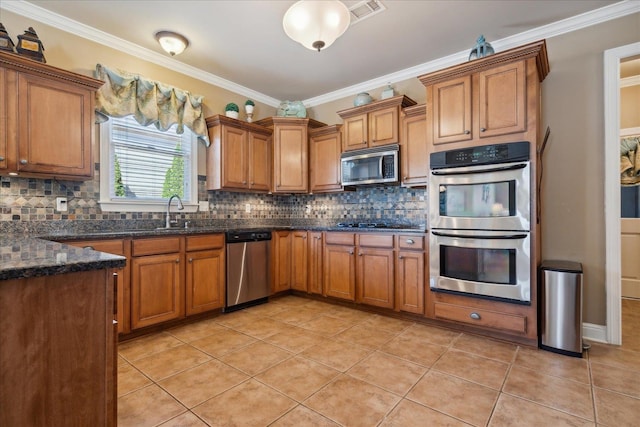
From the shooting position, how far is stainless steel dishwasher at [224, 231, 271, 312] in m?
3.42

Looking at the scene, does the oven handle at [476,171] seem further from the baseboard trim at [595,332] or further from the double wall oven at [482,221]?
the baseboard trim at [595,332]

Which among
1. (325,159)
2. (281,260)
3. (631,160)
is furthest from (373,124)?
(631,160)

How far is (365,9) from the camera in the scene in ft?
8.66

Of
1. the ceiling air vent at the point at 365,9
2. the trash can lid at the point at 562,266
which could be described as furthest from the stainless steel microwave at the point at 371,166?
the trash can lid at the point at 562,266

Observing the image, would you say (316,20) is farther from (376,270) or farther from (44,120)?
(376,270)

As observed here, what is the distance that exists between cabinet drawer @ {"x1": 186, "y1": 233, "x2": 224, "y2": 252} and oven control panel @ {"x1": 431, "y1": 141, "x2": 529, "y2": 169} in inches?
89.9

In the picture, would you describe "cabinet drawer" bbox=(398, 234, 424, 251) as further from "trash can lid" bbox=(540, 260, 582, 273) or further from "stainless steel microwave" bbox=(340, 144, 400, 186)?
"trash can lid" bbox=(540, 260, 582, 273)

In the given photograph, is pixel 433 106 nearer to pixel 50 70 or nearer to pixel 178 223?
pixel 178 223

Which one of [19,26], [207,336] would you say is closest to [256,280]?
[207,336]

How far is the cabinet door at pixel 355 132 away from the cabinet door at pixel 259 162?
42.4 inches

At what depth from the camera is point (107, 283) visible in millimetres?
1062

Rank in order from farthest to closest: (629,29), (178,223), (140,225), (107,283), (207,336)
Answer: (178,223), (140,225), (207,336), (629,29), (107,283)

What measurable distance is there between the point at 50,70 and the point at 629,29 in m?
4.67

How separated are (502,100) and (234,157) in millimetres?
2876
